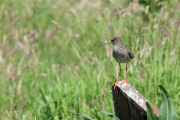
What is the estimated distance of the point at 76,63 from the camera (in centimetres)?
502

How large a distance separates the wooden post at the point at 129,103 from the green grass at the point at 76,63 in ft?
2.03

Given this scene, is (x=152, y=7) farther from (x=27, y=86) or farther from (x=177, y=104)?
(x=27, y=86)

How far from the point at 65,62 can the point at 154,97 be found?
2.49 meters

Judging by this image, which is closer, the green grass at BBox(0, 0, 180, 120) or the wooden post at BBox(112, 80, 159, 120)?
the wooden post at BBox(112, 80, 159, 120)

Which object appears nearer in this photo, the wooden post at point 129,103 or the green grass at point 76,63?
the wooden post at point 129,103

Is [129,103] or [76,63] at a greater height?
[129,103]

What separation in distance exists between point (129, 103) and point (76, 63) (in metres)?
3.29

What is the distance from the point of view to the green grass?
3045 millimetres

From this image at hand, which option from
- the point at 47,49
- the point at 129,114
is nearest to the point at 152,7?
the point at 47,49

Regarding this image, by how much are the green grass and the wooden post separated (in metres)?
0.62

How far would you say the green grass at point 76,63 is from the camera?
3.04 m

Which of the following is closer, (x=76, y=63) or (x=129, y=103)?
(x=129, y=103)

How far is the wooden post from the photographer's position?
5.59 feet

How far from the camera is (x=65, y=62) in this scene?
16.6ft
